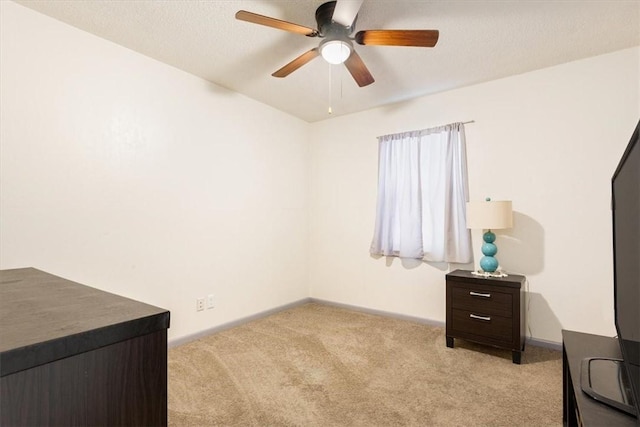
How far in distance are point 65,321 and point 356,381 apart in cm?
189

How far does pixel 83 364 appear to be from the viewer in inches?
22.9

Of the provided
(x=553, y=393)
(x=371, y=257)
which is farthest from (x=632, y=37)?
(x=371, y=257)

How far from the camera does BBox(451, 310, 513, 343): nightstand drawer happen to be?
243 cm

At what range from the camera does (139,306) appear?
0.76 m

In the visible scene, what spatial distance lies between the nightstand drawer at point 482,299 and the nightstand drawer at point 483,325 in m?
0.04

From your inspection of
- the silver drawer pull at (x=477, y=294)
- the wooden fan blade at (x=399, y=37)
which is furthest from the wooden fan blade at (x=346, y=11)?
the silver drawer pull at (x=477, y=294)

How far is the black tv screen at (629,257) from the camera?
87cm

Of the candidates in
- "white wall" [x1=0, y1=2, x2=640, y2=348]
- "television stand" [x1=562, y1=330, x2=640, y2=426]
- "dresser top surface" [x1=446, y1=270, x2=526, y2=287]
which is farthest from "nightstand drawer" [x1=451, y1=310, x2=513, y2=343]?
"television stand" [x1=562, y1=330, x2=640, y2=426]

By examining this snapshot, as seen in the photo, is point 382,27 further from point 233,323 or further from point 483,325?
point 233,323

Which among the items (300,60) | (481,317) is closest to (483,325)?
(481,317)

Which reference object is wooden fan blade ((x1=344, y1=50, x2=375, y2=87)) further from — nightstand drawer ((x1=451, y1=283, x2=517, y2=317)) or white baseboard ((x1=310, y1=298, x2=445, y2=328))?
white baseboard ((x1=310, y1=298, x2=445, y2=328))

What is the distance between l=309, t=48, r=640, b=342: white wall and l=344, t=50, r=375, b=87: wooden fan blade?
1224 millimetres

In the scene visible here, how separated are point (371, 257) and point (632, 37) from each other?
109 inches

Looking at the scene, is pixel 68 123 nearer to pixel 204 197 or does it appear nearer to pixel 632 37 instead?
pixel 204 197
